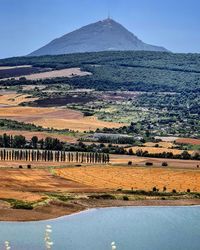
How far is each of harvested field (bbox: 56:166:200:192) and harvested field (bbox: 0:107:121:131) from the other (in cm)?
5131

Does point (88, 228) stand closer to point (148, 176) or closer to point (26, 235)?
point (26, 235)

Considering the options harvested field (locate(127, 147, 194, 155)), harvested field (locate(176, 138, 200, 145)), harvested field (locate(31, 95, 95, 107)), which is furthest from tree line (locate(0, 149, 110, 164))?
harvested field (locate(31, 95, 95, 107))

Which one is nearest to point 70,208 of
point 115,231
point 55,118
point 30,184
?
point 30,184

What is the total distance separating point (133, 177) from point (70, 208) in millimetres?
22088

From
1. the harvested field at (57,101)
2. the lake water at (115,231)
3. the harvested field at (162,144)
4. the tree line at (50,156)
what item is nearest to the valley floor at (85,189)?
the lake water at (115,231)

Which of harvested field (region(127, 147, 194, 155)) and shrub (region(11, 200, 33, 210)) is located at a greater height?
harvested field (region(127, 147, 194, 155))

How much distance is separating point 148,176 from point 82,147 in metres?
24.0

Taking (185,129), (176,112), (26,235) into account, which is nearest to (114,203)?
(26,235)

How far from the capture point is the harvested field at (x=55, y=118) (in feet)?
515

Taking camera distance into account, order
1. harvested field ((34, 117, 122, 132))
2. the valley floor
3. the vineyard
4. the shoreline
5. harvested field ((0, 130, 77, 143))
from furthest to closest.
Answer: harvested field ((34, 117, 122, 132))
harvested field ((0, 130, 77, 143))
the vineyard
the valley floor
the shoreline

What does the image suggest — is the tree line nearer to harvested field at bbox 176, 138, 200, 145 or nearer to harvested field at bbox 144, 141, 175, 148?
harvested field at bbox 144, 141, 175, 148

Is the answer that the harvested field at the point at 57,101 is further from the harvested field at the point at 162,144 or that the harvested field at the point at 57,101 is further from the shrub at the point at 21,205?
the shrub at the point at 21,205

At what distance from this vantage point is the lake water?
5603cm

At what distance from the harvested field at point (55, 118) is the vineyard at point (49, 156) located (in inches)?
1485
